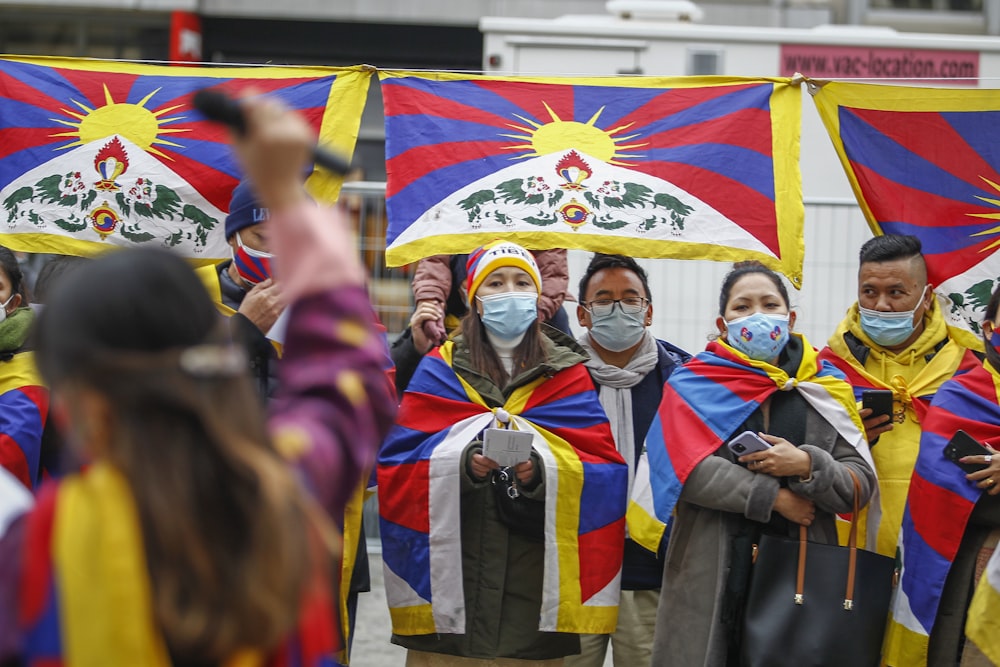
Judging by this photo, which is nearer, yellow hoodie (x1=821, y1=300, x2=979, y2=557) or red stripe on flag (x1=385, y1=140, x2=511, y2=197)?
yellow hoodie (x1=821, y1=300, x2=979, y2=557)

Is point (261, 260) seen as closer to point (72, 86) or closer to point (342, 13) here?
point (72, 86)

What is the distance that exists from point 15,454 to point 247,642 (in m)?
3.39

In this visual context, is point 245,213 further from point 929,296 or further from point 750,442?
point 929,296

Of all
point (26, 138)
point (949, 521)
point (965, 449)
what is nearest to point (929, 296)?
point (965, 449)

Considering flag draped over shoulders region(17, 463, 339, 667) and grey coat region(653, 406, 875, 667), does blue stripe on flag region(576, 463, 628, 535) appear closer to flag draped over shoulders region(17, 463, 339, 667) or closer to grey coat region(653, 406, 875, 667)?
grey coat region(653, 406, 875, 667)

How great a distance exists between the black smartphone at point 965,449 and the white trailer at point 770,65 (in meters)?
3.59

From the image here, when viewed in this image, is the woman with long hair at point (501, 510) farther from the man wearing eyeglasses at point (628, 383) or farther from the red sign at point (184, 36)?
the red sign at point (184, 36)

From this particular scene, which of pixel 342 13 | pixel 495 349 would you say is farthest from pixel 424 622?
pixel 342 13

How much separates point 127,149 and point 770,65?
5577 mm

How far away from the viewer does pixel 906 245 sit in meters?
5.48

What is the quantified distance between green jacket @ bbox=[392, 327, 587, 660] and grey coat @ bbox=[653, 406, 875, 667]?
480mm

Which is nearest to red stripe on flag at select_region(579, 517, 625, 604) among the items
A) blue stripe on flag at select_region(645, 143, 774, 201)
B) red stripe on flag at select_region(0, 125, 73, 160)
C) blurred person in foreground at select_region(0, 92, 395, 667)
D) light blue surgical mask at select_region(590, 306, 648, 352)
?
light blue surgical mask at select_region(590, 306, 648, 352)

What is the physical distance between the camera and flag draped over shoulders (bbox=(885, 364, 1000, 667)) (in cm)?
488

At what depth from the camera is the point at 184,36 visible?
13.7 meters
